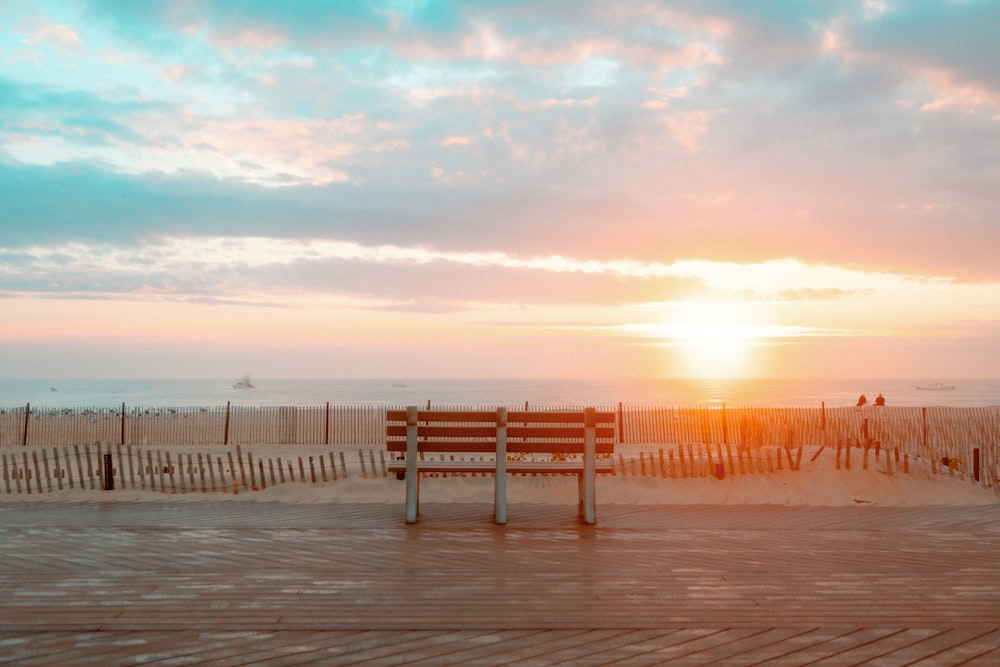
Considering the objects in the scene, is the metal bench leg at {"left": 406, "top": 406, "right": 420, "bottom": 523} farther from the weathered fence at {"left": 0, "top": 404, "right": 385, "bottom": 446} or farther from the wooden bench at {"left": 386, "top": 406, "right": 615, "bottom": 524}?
the weathered fence at {"left": 0, "top": 404, "right": 385, "bottom": 446}

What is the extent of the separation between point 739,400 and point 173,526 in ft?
281

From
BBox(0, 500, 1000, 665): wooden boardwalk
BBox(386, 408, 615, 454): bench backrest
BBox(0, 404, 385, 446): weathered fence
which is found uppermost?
BBox(386, 408, 615, 454): bench backrest

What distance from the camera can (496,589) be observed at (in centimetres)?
495

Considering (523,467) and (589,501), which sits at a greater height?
(523,467)

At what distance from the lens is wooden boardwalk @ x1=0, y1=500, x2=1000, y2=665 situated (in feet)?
12.6

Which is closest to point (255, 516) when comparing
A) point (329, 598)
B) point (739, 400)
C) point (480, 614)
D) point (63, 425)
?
point (329, 598)

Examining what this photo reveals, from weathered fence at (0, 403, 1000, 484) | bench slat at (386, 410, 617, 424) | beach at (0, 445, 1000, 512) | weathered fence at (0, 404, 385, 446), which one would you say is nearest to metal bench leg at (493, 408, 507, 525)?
bench slat at (386, 410, 617, 424)

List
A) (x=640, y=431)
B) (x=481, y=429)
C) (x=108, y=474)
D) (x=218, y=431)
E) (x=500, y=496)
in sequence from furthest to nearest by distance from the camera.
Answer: (x=218, y=431)
(x=640, y=431)
(x=108, y=474)
(x=481, y=429)
(x=500, y=496)

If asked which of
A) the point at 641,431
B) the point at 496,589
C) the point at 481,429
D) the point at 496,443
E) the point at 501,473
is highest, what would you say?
the point at 481,429

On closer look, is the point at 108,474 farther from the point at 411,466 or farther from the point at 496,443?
the point at 496,443

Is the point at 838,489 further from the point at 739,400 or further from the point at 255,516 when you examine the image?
the point at 739,400

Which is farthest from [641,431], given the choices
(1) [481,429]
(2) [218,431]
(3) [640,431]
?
(1) [481,429]

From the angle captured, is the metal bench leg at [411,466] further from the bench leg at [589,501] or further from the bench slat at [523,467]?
the bench leg at [589,501]

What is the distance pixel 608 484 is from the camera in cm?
1128
